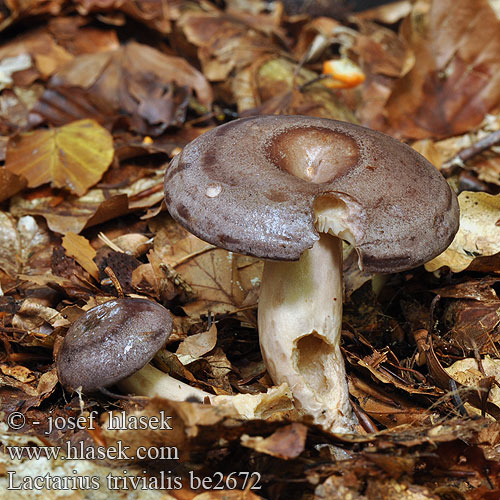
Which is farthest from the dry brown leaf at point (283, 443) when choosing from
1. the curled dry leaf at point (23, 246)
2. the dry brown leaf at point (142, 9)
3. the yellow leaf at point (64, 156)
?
the dry brown leaf at point (142, 9)

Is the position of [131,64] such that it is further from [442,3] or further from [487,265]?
[487,265]

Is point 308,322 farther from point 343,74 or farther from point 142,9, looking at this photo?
point 142,9

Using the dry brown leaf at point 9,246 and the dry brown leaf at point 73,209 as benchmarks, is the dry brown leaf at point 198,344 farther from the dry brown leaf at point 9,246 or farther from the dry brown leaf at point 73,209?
the dry brown leaf at point 9,246

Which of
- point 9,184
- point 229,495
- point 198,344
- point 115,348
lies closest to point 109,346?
point 115,348

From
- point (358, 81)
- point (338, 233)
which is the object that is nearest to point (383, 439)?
point (338, 233)

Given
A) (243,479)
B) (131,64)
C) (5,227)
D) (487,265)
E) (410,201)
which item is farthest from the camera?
(131,64)

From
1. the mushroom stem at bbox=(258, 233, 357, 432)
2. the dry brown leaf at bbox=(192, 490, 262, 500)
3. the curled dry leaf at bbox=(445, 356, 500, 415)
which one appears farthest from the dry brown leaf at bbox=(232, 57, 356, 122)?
the dry brown leaf at bbox=(192, 490, 262, 500)
